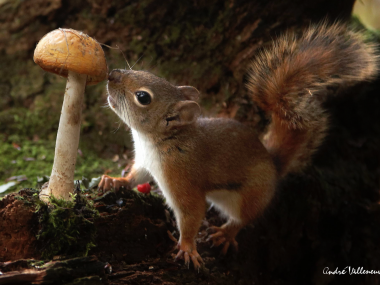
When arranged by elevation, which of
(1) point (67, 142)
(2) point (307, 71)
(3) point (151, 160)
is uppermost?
(2) point (307, 71)

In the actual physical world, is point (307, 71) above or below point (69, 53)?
above

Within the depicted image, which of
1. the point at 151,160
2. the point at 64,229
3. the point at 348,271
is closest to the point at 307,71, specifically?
the point at 151,160

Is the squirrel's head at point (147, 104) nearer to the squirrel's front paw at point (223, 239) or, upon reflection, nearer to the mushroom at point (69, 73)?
the mushroom at point (69, 73)

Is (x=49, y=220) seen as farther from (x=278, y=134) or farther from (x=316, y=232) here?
(x=316, y=232)

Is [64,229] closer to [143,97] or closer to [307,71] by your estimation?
[143,97]

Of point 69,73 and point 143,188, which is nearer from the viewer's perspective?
point 69,73

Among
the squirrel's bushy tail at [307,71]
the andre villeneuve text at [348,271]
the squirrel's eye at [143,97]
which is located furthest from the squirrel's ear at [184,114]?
the andre villeneuve text at [348,271]

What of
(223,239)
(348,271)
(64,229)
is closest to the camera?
(64,229)

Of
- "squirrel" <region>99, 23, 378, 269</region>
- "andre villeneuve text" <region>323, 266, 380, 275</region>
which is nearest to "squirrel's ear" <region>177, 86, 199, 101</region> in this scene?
"squirrel" <region>99, 23, 378, 269</region>
